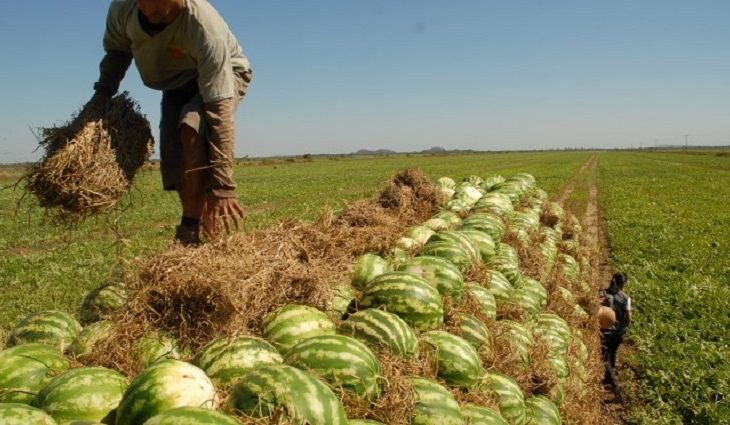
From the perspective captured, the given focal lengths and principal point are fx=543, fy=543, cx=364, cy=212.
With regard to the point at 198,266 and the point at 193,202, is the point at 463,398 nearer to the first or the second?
the point at 198,266

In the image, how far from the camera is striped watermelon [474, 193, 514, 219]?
678 cm

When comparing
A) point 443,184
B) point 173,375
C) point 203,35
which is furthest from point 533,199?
point 173,375

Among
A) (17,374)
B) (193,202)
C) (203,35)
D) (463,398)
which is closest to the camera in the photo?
(17,374)

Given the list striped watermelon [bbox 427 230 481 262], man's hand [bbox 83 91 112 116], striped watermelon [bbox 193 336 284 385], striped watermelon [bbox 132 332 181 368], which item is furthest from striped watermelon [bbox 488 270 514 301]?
man's hand [bbox 83 91 112 116]

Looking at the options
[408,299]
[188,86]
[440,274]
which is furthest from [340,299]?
[188,86]

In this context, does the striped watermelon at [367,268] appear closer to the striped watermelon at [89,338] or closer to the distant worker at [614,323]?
the striped watermelon at [89,338]

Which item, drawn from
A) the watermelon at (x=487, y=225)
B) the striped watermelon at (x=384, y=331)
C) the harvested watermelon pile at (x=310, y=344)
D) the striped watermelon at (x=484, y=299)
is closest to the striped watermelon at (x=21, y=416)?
the harvested watermelon pile at (x=310, y=344)

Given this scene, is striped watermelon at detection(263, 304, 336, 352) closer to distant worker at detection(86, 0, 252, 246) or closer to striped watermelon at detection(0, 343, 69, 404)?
striped watermelon at detection(0, 343, 69, 404)

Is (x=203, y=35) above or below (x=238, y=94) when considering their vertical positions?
above

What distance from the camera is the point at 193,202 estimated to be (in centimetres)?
455

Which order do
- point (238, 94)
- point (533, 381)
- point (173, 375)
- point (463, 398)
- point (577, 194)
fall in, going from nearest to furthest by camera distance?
point (173, 375) → point (463, 398) → point (533, 381) → point (238, 94) → point (577, 194)

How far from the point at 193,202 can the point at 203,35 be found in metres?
1.35

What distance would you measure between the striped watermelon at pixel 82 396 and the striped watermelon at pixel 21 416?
10.5 inches

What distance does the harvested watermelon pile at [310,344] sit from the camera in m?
2.12
